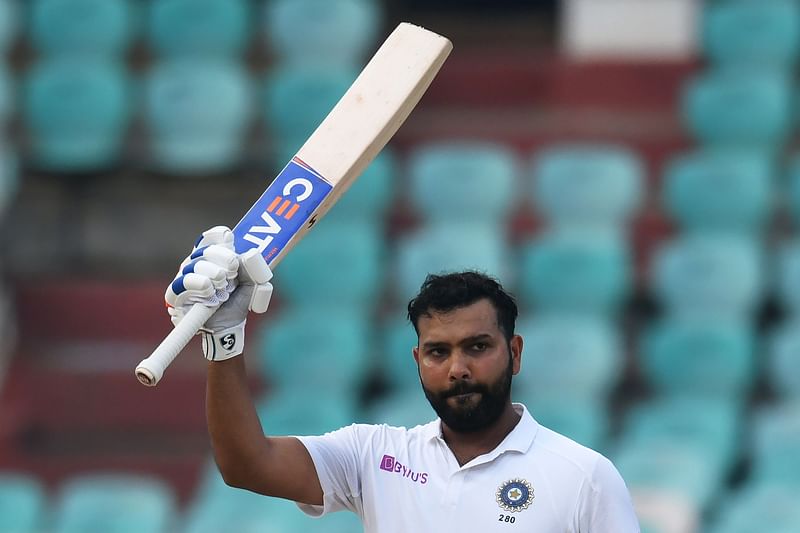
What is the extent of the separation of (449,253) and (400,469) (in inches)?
156

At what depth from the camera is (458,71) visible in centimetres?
764

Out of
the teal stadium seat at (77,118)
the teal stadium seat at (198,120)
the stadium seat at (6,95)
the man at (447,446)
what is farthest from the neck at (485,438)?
the stadium seat at (6,95)

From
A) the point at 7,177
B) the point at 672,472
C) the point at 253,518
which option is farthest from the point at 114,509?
the point at 7,177

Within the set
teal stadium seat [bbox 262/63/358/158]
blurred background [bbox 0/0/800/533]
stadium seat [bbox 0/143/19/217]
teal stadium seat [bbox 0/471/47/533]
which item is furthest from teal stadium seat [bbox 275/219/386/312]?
teal stadium seat [bbox 0/471/47/533]

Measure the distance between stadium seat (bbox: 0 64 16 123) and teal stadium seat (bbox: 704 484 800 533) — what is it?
3.87 metres

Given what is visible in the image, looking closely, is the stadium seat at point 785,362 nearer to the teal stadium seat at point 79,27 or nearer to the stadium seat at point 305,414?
the stadium seat at point 305,414

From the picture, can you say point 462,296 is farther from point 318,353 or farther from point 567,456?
point 318,353

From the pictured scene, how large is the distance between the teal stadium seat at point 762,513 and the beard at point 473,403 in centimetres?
275

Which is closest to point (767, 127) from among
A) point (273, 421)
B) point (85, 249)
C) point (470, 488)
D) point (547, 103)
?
point (547, 103)

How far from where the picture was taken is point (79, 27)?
7609 millimetres

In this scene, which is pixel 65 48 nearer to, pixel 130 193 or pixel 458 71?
pixel 130 193

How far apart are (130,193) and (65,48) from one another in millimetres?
850

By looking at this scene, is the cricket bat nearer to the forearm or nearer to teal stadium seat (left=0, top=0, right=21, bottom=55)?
the forearm

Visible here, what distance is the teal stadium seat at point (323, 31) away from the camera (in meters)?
7.42
